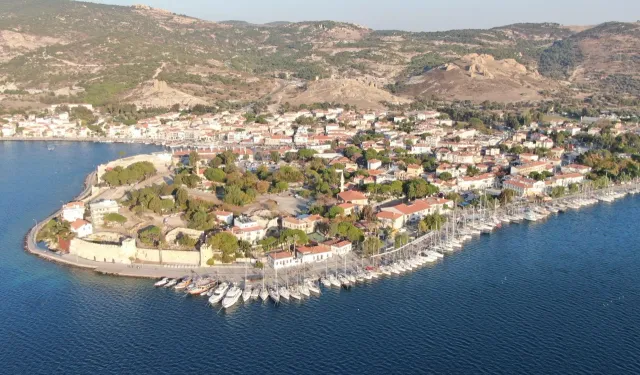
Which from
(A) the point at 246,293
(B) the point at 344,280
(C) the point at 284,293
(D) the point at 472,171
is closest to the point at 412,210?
(B) the point at 344,280

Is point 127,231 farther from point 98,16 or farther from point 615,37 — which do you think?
point 615,37

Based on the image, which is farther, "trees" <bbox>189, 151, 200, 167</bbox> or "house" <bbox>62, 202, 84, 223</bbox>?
→ "trees" <bbox>189, 151, 200, 167</bbox>

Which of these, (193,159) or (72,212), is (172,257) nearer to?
(72,212)

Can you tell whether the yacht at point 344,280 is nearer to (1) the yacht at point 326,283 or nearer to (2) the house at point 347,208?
(1) the yacht at point 326,283

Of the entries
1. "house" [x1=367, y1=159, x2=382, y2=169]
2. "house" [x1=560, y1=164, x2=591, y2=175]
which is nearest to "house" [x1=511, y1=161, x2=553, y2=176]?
"house" [x1=560, y1=164, x2=591, y2=175]

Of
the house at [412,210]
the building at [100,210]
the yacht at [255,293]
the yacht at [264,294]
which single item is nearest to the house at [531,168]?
the house at [412,210]

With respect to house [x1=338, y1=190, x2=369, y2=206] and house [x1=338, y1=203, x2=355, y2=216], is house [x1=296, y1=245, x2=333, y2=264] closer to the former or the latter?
house [x1=338, y1=203, x2=355, y2=216]
